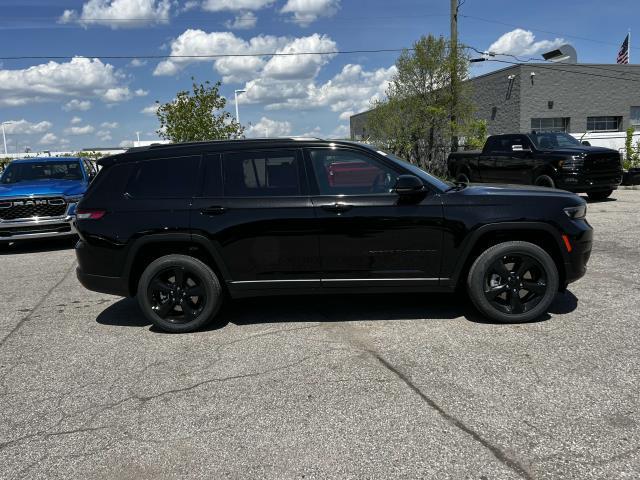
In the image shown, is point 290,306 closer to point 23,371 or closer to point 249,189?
point 249,189

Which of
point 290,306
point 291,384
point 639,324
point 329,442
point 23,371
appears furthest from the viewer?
point 290,306

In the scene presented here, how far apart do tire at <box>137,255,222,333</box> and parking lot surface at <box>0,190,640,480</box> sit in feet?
0.53

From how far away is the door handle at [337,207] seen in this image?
184 inches

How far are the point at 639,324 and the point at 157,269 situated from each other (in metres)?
4.41

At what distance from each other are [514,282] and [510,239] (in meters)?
0.41

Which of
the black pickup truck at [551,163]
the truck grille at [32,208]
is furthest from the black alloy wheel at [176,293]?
the black pickup truck at [551,163]

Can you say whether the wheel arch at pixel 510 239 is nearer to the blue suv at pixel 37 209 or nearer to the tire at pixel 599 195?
the blue suv at pixel 37 209

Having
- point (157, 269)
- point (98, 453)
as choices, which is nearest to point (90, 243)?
point (157, 269)

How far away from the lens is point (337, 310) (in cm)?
551

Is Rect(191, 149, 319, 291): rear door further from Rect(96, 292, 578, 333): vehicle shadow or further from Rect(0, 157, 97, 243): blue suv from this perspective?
Rect(0, 157, 97, 243): blue suv

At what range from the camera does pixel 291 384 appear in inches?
148

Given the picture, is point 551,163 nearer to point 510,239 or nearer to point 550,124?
point 510,239

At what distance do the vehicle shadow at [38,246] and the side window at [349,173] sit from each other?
743 cm

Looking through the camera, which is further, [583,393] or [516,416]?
[583,393]
